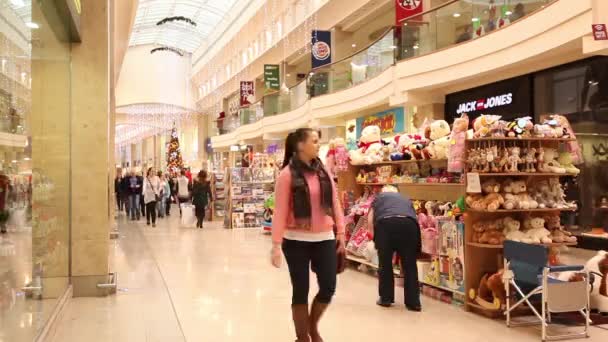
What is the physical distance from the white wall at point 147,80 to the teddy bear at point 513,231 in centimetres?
3360

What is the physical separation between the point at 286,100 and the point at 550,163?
15.7m

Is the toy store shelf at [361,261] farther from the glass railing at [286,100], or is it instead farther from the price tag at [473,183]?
the glass railing at [286,100]

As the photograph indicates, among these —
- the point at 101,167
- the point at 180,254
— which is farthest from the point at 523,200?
the point at 180,254

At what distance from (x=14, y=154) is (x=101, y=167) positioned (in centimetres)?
334

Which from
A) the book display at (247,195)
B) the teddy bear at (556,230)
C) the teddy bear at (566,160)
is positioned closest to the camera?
the teddy bear at (556,230)

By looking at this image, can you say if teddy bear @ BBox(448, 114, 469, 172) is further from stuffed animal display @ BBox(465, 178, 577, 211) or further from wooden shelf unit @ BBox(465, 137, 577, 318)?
stuffed animal display @ BBox(465, 178, 577, 211)

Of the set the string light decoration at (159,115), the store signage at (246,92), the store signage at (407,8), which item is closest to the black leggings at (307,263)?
the store signage at (407,8)

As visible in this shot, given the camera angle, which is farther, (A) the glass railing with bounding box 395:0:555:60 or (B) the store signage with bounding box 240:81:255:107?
(B) the store signage with bounding box 240:81:255:107

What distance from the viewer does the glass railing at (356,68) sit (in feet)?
43.1

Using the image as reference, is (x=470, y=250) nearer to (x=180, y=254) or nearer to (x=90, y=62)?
(x=90, y=62)

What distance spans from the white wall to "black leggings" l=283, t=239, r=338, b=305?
34.7 meters

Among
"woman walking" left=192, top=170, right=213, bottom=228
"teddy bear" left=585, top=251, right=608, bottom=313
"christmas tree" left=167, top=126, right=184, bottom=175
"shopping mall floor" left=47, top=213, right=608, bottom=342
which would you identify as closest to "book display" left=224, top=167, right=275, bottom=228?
"woman walking" left=192, top=170, right=213, bottom=228

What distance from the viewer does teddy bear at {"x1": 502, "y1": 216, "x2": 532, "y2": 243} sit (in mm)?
5871

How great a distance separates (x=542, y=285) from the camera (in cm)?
491
